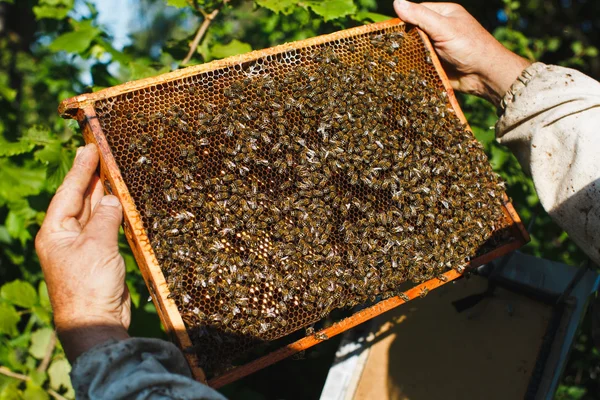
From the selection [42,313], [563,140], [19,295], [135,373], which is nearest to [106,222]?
[135,373]

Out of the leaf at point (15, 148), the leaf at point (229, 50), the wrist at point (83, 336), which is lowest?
the wrist at point (83, 336)

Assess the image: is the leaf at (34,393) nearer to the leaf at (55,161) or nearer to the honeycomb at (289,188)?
the leaf at (55,161)

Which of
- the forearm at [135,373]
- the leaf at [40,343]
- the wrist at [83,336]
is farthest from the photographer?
the leaf at [40,343]

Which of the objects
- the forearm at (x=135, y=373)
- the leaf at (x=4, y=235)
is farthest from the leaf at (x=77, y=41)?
the forearm at (x=135, y=373)

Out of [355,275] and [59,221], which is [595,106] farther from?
[59,221]

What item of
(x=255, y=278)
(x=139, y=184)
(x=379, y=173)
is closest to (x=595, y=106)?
(x=379, y=173)

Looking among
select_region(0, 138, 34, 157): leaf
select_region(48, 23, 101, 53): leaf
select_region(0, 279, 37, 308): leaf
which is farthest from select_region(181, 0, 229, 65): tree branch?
select_region(0, 279, 37, 308): leaf
